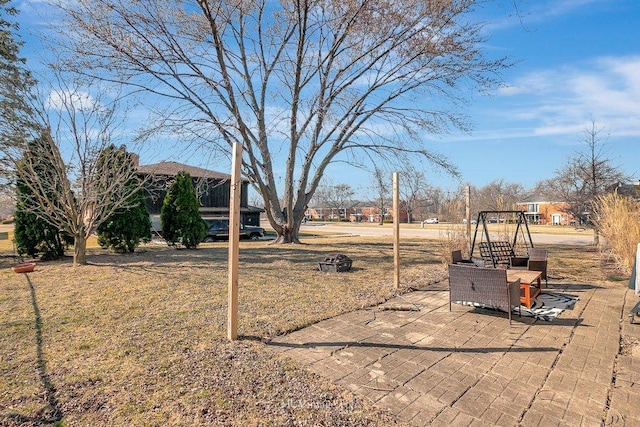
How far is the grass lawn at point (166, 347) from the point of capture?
7.65ft

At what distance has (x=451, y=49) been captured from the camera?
10.3 meters

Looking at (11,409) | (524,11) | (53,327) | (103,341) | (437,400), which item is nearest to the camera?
(11,409)

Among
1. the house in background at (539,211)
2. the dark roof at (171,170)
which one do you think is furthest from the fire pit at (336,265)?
the house in background at (539,211)

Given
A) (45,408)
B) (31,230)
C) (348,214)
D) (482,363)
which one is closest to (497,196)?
(482,363)

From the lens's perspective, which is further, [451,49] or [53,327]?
[451,49]

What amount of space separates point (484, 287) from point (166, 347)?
361 cm

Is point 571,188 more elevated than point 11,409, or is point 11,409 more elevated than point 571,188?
point 571,188

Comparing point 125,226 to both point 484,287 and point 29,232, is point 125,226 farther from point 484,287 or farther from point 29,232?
point 484,287

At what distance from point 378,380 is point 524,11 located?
7348 millimetres

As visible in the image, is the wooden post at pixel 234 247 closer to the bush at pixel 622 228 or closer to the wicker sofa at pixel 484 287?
the wicker sofa at pixel 484 287

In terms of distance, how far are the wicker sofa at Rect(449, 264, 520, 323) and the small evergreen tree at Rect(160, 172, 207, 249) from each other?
9.52 m

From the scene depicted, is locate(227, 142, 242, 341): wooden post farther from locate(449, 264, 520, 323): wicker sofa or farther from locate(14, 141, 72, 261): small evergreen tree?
locate(14, 141, 72, 261): small evergreen tree

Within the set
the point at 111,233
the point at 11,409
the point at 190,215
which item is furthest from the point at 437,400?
the point at 190,215

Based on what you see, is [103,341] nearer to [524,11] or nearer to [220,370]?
[220,370]
